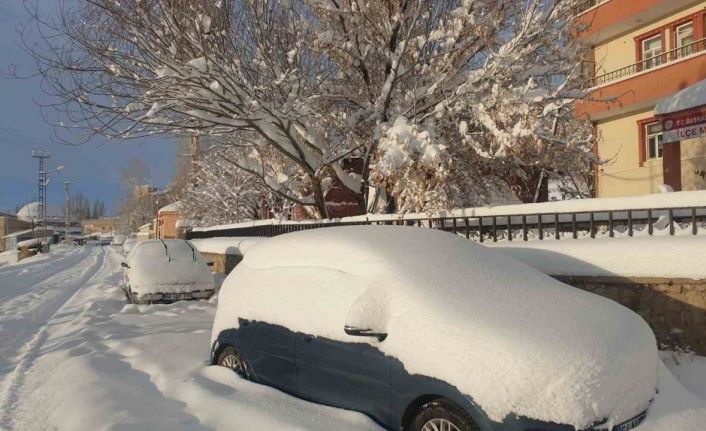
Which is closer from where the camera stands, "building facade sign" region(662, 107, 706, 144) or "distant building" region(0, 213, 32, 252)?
"building facade sign" region(662, 107, 706, 144)

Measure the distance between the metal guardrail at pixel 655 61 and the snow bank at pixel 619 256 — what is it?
11.0m

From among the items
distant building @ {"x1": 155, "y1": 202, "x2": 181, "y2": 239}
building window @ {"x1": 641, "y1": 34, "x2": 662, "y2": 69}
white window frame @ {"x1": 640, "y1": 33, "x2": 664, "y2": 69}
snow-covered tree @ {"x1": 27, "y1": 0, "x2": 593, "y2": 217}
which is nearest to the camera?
snow-covered tree @ {"x1": 27, "y1": 0, "x2": 593, "y2": 217}

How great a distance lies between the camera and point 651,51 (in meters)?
18.8

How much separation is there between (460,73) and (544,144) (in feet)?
7.72

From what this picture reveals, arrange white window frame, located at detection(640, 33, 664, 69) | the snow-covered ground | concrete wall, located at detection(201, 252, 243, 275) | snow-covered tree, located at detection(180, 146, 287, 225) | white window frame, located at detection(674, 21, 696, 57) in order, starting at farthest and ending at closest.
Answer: snow-covered tree, located at detection(180, 146, 287, 225), white window frame, located at detection(640, 33, 664, 69), white window frame, located at detection(674, 21, 696, 57), concrete wall, located at detection(201, 252, 243, 275), the snow-covered ground

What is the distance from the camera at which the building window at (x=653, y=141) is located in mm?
18438

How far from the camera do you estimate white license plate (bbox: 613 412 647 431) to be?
3.05 metres

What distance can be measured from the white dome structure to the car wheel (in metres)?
94.8

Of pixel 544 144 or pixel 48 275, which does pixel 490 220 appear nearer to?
pixel 544 144

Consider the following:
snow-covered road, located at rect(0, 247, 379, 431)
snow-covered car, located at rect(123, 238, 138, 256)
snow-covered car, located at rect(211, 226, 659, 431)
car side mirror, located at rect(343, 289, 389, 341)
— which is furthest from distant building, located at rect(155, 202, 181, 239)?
car side mirror, located at rect(343, 289, 389, 341)

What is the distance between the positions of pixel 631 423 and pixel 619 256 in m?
3.09

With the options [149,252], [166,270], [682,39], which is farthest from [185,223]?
[682,39]

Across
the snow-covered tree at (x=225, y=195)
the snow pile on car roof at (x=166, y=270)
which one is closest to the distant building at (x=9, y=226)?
the snow-covered tree at (x=225, y=195)

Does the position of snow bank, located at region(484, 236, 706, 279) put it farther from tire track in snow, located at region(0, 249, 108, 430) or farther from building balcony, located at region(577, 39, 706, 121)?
building balcony, located at region(577, 39, 706, 121)
